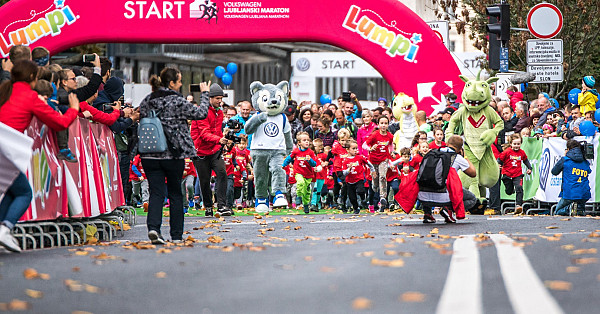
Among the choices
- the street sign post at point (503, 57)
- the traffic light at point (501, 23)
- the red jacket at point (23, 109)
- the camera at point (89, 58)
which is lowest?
the red jacket at point (23, 109)

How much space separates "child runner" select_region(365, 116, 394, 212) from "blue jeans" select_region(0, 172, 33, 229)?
11121mm

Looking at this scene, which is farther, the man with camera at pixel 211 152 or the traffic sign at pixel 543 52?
the traffic sign at pixel 543 52

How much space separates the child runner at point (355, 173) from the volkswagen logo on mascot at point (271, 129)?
1.31 metres

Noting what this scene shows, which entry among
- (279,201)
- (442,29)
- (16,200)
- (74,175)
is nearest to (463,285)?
(16,200)

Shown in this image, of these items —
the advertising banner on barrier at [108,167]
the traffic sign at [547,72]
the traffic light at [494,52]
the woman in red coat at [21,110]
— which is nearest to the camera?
the woman in red coat at [21,110]

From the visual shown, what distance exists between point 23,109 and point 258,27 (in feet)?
51.1

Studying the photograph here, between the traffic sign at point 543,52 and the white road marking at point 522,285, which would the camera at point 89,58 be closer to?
the white road marking at point 522,285

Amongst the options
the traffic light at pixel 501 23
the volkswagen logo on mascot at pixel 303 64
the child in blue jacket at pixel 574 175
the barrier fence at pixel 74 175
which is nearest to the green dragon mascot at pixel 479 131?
the child in blue jacket at pixel 574 175

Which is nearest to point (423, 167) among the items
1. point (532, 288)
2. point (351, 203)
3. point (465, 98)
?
point (465, 98)

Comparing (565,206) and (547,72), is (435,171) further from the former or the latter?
(547,72)

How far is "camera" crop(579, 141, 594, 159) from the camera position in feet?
58.6

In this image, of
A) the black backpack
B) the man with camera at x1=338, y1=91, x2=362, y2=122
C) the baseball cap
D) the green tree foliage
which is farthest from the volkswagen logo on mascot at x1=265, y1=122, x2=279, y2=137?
the green tree foliage

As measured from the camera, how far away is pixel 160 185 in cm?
1177

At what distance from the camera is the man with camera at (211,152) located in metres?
18.6
